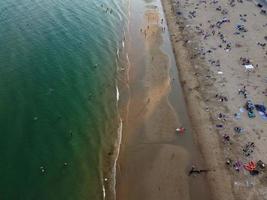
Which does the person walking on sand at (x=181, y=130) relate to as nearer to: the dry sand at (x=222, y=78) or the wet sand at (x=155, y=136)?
the wet sand at (x=155, y=136)

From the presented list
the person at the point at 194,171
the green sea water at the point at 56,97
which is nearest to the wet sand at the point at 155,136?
the person at the point at 194,171

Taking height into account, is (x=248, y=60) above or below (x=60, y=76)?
below

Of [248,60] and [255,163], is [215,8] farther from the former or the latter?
[255,163]

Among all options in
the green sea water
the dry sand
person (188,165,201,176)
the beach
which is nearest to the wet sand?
the beach

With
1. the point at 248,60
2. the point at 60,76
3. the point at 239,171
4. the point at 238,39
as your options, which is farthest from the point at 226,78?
the point at 60,76

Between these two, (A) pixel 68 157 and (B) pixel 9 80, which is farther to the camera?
Result: (B) pixel 9 80

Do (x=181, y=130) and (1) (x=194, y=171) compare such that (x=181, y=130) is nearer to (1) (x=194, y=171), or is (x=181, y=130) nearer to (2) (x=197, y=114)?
(2) (x=197, y=114)

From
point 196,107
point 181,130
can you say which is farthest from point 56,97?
point 196,107

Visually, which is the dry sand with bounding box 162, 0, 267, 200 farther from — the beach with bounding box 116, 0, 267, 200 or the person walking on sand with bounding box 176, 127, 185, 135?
the person walking on sand with bounding box 176, 127, 185, 135
